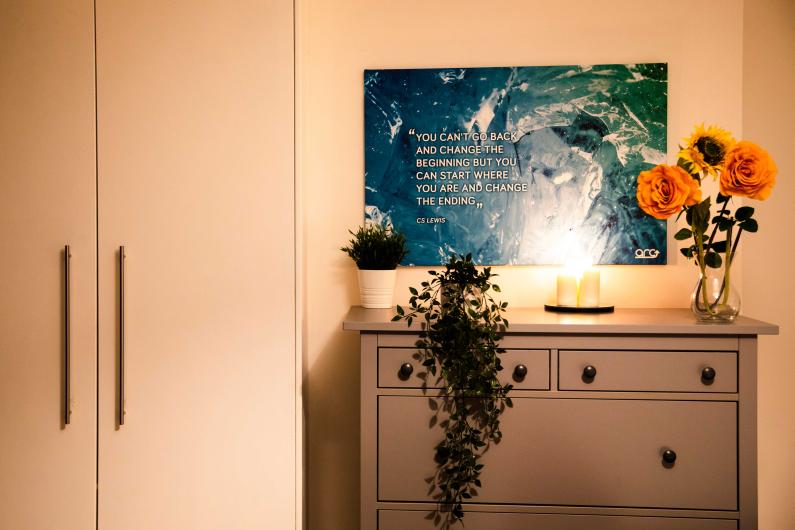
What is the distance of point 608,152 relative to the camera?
6.47 feet

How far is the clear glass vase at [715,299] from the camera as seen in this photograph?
162 cm

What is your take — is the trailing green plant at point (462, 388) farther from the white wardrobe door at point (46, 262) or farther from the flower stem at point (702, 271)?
the white wardrobe door at point (46, 262)

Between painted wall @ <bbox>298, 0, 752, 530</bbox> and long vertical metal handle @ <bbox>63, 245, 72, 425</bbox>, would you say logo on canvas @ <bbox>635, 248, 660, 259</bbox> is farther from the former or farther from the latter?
long vertical metal handle @ <bbox>63, 245, 72, 425</bbox>

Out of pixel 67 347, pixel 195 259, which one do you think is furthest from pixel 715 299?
pixel 67 347

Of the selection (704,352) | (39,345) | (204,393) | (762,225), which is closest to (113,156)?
(39,345)

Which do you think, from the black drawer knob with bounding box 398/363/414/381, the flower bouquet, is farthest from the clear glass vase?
the black drawer knob with bounding box 398/363/414/381

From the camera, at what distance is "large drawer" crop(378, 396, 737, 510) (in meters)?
1.57

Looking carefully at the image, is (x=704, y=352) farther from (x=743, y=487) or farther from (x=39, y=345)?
(x=39, y=345)

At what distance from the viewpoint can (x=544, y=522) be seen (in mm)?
1604

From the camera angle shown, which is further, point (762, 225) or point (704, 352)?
point (762, 225)

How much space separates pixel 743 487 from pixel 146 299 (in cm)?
174

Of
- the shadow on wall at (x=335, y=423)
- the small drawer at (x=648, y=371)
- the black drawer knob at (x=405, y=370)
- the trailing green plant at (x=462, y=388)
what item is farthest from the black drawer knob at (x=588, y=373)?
the shadow on wall at (x=335, y=423)

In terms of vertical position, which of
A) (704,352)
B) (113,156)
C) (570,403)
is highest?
(113,156)

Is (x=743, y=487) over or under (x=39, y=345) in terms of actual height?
under
